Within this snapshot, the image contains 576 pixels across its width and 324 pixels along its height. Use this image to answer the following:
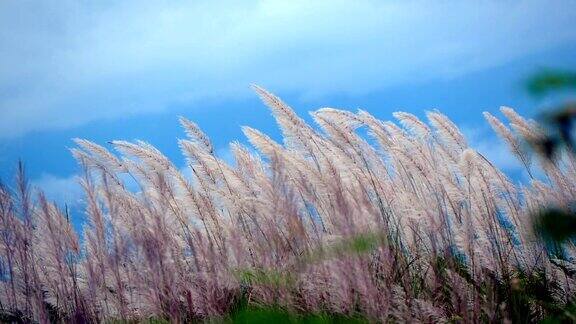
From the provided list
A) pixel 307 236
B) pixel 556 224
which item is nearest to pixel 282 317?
pixel 307 236

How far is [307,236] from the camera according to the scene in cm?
344

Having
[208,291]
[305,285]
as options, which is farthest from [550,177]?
[208,291]

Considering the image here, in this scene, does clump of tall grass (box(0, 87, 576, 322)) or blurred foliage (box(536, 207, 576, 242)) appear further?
clump of tall grass (box(0, 87, 576, 322))

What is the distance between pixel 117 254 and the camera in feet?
11.4

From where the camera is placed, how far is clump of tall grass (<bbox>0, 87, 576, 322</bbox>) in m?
3.02

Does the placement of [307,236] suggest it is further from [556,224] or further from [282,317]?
[556,224]

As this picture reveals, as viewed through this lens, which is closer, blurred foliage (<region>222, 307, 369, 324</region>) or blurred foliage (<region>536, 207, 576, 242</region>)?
blurred foliage (<region>536, 207, 576, 242</region>)

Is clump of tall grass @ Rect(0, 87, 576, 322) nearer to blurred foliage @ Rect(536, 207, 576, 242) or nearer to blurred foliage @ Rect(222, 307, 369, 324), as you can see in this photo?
blurred foliage @ Rect(222, 307, 369, 324)

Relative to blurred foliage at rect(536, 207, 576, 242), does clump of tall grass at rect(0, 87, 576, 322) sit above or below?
above

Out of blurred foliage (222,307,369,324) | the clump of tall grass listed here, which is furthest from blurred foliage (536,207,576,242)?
blurred foliage (222,307,369,324)

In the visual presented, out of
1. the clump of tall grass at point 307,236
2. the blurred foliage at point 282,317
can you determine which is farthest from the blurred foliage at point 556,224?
the blurred foliage at point 282,317

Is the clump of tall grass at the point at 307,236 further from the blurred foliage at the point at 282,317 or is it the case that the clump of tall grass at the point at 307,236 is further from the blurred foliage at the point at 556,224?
the blurred foliage at the point at 556,224

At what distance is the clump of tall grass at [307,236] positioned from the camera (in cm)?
302

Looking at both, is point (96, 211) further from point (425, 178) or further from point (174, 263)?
point (425, 178)
